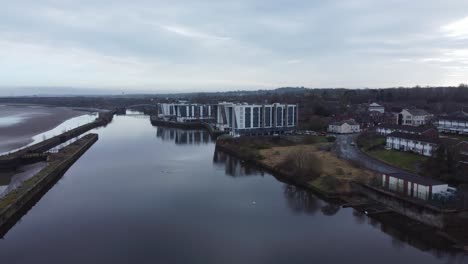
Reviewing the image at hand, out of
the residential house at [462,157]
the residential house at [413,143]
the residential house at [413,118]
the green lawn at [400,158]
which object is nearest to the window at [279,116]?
the residential house at [413,118]

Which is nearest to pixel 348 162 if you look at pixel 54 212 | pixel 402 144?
pixel 402 144

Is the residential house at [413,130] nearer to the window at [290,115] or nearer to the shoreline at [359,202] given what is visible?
the window at [290,115]

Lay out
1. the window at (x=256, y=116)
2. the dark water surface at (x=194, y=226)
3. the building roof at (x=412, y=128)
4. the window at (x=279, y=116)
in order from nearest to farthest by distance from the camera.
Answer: the dark water surface at (x=194, y=226) < the building roof at (x=412, y=128) < the window at (x=256, y=116) < the window at (x=279, y=116)

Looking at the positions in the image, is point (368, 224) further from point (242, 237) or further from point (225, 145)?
point (225, 145)

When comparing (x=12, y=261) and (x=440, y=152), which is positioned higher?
(x=440, y=152)

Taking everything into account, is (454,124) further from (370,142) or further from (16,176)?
(16,176)

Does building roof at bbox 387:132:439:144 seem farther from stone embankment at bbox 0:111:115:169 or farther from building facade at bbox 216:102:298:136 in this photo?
stone embankment at bbox 0:111:115:169

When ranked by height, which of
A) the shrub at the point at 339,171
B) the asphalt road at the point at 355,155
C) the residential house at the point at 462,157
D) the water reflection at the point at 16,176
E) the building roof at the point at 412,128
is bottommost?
the water reflection at the point at 16,176
